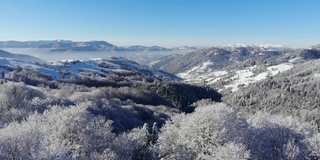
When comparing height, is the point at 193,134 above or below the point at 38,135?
below

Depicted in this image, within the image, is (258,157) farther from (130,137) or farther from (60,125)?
(60,125)

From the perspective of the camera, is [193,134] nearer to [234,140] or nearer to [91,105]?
[234,140]

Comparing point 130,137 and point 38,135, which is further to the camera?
point 130,137

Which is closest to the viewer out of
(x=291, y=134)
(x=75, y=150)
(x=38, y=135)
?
(x=38, y=135)

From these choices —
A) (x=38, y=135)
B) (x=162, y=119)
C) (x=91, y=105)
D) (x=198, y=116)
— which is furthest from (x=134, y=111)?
(x=38, y=135)

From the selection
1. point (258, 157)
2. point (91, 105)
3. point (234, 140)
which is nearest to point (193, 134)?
point (234, 140)

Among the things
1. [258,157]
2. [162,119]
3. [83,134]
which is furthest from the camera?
[162,119]

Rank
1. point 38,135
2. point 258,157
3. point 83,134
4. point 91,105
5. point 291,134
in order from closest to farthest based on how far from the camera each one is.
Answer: point 38,135, point 83,134, point 258,157, point 291,134, point 91,105

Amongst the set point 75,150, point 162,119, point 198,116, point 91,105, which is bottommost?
point 162,119

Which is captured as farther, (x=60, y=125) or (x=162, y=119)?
(x=162, y=119)
